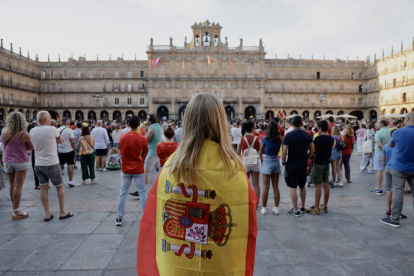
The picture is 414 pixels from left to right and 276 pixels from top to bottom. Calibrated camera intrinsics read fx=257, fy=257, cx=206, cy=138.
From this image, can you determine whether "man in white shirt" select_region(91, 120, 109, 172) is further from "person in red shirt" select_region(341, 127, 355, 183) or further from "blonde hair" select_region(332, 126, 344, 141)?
"person in red shirt" select_region(341, 127, 355, 183)

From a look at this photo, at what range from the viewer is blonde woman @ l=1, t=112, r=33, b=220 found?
4574 mm

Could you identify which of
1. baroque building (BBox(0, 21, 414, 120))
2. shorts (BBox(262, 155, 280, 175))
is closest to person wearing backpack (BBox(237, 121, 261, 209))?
shorts (BBox(262, 155, 280, 175))

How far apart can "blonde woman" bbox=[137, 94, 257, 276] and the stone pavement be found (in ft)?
5.56

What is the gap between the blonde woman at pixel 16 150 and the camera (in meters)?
4.57

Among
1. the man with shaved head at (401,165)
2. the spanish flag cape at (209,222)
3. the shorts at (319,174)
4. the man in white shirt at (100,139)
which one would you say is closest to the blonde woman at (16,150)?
the man in white shirt at (100,139)

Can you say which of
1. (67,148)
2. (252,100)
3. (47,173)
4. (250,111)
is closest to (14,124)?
(47,173)

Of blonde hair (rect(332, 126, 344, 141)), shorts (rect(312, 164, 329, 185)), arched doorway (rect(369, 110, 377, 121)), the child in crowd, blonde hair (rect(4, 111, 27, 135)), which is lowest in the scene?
the child in crowd

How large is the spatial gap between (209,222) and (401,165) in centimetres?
415

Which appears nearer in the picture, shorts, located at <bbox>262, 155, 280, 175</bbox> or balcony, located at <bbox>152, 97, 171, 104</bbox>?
shorts, located at <bbox>262, 155, 280, 175</bbox>

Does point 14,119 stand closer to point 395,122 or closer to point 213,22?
point 395,122

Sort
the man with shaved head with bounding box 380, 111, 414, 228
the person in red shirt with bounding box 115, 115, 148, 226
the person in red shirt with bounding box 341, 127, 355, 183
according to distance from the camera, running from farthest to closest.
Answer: the person in red shirt with bounding box 341, 127, 355, 183 → the person in red shirt with bounding box 115, 115, 148, 226 → the man with shaved head with bounding box 380, 111, 414, 228

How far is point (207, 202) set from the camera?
1495mm

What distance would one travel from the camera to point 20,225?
4309 mm

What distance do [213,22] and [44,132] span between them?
1603 inches
